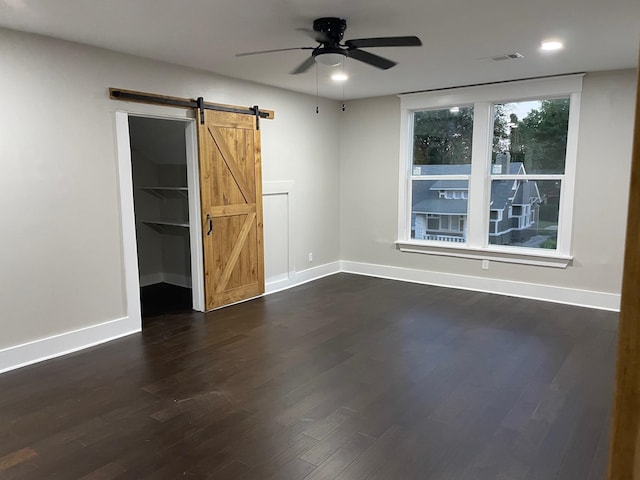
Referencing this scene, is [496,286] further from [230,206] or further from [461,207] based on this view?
[230,206]

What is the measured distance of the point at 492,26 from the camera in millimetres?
3299

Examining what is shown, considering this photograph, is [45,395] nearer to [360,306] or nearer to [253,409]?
[253,409]

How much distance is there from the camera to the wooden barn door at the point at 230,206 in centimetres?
478

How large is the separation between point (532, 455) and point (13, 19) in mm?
4145

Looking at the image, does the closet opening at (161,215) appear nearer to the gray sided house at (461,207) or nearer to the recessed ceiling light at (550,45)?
the gray sided house at (461,207)

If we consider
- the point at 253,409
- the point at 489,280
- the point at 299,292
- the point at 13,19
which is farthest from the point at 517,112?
the point at 13,19

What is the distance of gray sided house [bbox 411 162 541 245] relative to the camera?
5453 millimetres

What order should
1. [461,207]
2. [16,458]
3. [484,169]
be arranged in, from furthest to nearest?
[461,207], [484,169], [16,458]

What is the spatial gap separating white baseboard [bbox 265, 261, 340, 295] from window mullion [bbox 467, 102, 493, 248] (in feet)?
6.66

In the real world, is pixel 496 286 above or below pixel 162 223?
below

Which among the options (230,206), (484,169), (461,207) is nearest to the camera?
(230,206)

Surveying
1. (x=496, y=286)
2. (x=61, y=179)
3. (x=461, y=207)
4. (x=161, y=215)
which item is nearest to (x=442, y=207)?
(x=461, y=207)

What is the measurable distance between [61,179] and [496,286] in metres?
4.82

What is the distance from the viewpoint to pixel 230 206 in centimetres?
504
